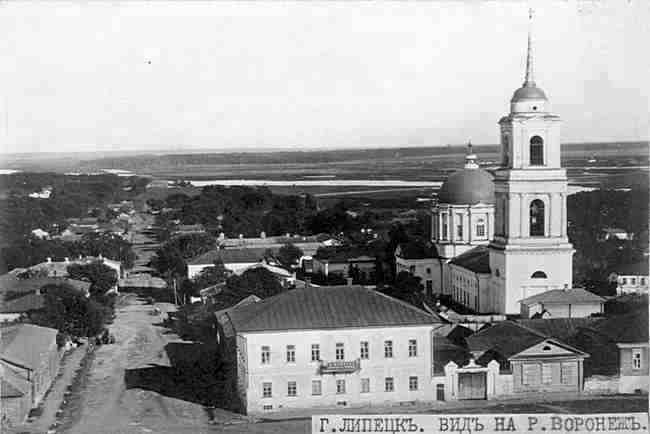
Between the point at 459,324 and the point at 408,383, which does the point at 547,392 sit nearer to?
the point at 408,383

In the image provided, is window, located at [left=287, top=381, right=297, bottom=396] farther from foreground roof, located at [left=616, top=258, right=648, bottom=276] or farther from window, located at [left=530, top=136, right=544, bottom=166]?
foreground roof, located at [left=616, top=258, right=648, bottom=276]

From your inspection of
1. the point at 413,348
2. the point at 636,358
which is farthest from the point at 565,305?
the point at 413,348

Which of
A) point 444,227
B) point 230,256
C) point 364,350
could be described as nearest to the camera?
point 364,350

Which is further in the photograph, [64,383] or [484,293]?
[484,293]

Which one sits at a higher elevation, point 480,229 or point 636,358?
point 480,229

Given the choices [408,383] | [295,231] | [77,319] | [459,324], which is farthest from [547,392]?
[295,231]

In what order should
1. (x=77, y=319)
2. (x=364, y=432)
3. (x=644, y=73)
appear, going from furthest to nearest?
(x=77, y=319), (x=644, y=73), (x=364, y=432)

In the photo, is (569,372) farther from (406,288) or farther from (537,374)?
(406,288)

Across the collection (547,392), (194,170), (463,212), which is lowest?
(547,392)
